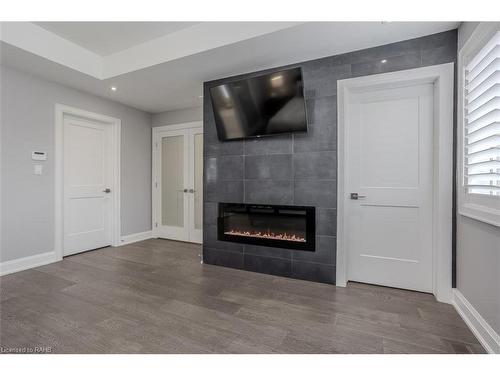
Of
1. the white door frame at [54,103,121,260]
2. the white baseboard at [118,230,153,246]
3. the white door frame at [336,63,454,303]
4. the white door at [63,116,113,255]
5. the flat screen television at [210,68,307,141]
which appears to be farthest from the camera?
the white baseboard at [118,230,153,246]

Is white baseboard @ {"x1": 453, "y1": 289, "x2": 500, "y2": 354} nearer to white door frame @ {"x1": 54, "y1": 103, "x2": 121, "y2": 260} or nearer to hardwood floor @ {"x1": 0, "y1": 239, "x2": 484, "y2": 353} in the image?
hardwood floor @ {"x1": 0, "y1": 239, "x2": 484, "y2": 353}

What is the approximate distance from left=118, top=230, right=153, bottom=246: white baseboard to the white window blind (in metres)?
4.59

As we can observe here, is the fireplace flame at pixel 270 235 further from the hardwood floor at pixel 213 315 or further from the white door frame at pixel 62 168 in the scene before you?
the white door frame at pixel 62 168

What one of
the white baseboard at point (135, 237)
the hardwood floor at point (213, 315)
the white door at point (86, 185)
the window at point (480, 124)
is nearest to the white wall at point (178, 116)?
the white door at point (86, 185)

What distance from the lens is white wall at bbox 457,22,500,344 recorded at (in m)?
1.58

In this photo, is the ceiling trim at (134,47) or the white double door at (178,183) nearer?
the ceiling trim at (134,47)

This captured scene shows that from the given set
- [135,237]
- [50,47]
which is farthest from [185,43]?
[135,237]

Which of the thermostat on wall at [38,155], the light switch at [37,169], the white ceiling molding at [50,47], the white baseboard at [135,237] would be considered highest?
the white ceiling molding at [50,47]

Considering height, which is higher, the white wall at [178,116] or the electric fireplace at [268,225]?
the white wall at [178,116]

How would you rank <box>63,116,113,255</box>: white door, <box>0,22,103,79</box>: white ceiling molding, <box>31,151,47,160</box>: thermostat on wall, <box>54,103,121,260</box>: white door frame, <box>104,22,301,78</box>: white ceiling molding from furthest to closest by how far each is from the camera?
<box>63,116,113,255</box>: white door < <box>54,103,121,260</box>: white door frame < <box>31,151,47,160</box>: thermostat on wall < <box>0,22,103,79</box>: white ceiling molding < <box>104,22,301,78</box>: white ceiling molding

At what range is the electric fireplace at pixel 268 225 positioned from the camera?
2755 mm

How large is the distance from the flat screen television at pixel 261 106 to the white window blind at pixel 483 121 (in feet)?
4.33

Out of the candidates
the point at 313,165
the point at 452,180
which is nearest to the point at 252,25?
the point at 313,165

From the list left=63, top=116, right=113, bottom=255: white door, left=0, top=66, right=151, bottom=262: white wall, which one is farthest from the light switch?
left=63, top=116, right=113, bottom=255: white door
